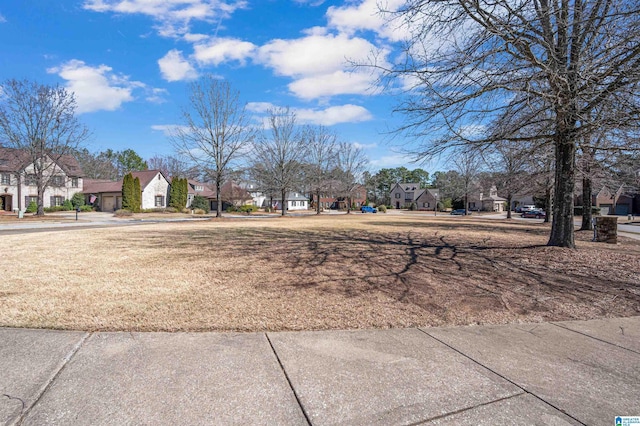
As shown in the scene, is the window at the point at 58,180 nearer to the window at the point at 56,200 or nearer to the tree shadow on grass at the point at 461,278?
the window at the point at 56,200

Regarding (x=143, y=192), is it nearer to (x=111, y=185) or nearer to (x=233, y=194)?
(x=111, y=185)

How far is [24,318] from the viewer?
13.8 ft

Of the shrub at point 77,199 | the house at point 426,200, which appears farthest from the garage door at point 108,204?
the house at point 426,200

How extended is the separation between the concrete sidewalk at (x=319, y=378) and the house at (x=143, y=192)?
163 feet

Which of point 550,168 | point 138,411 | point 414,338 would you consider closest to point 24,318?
point 138,411

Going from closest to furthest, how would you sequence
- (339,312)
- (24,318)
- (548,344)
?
1. (548,344)
2. (24,318)
3. (339,312)

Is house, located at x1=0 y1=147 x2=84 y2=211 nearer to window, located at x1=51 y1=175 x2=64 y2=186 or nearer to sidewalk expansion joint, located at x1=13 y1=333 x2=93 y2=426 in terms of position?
window, located at x1=51 y1=175 x2=64 y2=186

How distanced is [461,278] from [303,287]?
124 inches

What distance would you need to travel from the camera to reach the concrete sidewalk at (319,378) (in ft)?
7.94

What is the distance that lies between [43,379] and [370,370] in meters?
2.75

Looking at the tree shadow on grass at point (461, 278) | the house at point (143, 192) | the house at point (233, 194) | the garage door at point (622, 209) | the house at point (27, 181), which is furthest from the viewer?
the garage door at point (622, 209)

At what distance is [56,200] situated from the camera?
45.8 meters

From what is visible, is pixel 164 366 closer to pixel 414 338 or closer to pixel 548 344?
pixel 414 338

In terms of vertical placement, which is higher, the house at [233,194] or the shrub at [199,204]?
the house at [233,194]
